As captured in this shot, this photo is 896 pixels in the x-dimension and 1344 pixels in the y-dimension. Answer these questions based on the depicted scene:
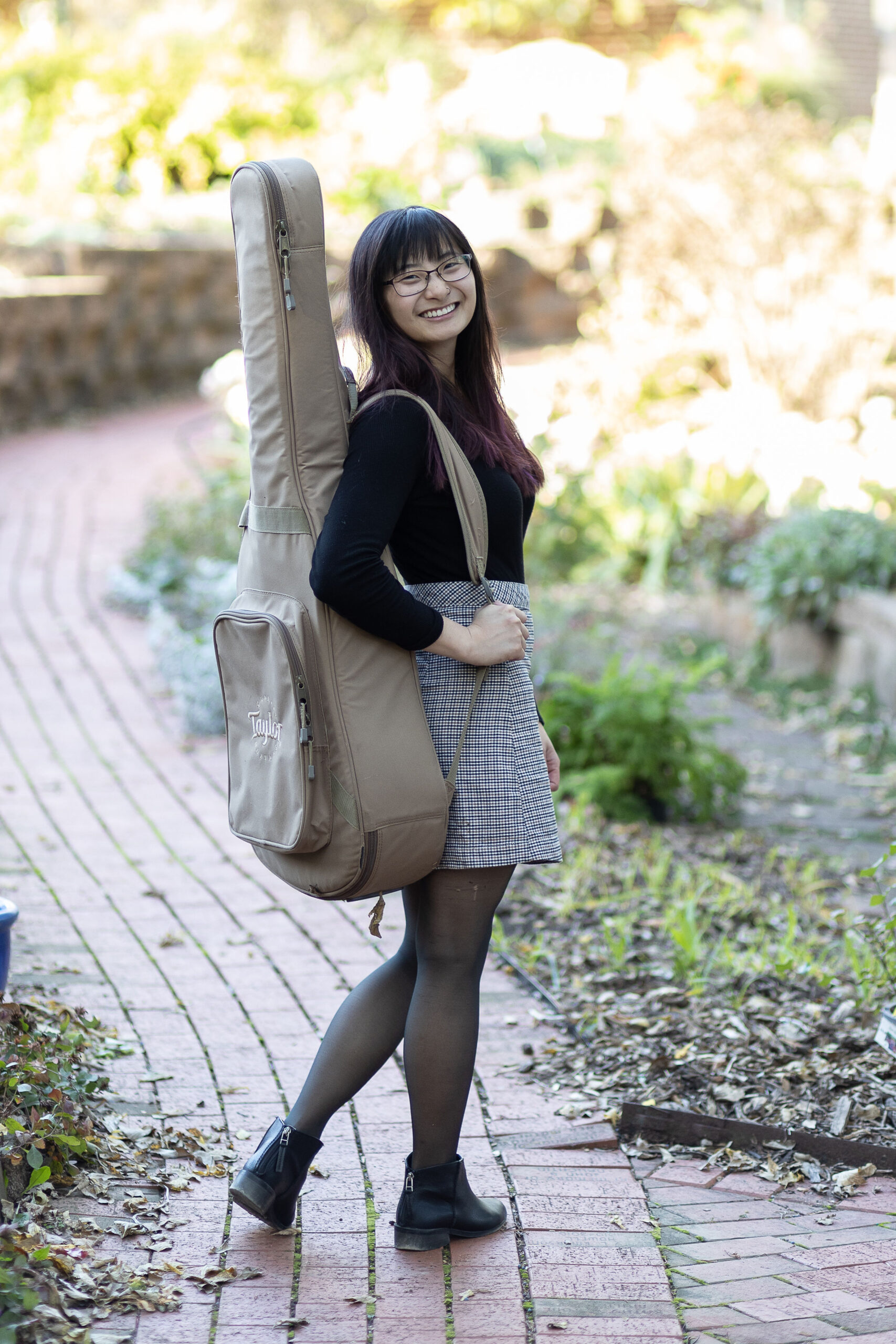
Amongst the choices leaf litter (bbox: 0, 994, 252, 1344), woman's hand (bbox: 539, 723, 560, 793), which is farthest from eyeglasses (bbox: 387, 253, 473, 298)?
leaf litter (bbox: 0, 994, 252, 1344)

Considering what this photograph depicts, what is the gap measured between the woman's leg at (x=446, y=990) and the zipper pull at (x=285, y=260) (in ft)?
2.92

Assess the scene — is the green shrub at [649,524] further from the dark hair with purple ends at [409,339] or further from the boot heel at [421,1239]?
the boot heel at [421,1239]

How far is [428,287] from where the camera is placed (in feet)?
7.29

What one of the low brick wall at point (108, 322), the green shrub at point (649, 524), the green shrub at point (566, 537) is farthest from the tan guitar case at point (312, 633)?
the low brick wall at point (108, 322)

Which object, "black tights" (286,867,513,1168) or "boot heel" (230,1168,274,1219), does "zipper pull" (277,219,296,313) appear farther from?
"boot heel" (230,1168,274,1219)

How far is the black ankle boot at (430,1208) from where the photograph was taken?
93.2 inches

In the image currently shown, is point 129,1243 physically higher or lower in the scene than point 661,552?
lower

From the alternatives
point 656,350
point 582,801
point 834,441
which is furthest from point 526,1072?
point 656,350

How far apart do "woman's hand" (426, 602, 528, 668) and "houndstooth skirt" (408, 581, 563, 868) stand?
0.03m

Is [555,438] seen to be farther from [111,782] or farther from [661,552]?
[111,782]

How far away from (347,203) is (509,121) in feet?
10.3

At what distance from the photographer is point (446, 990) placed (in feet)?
7.52

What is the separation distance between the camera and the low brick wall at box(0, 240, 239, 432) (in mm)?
10188

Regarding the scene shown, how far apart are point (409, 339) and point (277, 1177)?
137 centimetres
